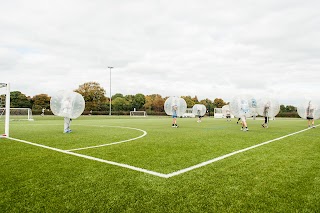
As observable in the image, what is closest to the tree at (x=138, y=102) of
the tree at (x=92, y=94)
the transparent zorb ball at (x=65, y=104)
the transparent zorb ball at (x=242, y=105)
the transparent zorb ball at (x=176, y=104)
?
the tree at (x=92, y=94)

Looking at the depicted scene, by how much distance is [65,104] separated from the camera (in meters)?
12.9

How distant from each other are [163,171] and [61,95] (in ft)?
31.3

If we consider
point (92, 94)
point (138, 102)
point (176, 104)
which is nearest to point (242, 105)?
point (176, 104)

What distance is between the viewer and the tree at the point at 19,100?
9456 cm

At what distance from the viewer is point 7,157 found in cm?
680

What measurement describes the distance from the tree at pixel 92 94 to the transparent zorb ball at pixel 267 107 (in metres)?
68.6

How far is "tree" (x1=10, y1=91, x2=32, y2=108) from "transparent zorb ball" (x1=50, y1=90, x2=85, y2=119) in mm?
94502

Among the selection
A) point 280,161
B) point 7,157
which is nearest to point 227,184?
point 280,161

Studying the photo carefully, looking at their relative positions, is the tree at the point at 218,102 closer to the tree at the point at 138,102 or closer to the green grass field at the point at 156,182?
the tree at the point at 138,102

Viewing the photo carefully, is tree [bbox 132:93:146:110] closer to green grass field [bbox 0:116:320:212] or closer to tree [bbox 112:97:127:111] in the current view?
tree [bbox 112:97:127:111]

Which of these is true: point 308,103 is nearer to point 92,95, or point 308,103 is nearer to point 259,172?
point 259,172

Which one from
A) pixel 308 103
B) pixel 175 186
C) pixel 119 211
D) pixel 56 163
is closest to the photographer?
pixel 119 211

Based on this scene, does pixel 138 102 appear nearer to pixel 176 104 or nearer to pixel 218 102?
pixel 218 102

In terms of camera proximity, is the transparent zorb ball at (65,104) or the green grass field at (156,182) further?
the transparent zorb ball at (65,104)
